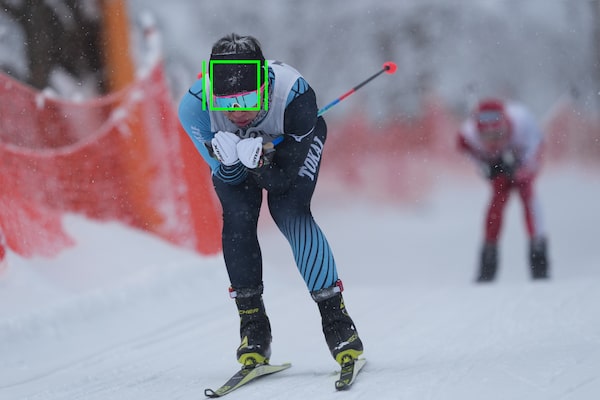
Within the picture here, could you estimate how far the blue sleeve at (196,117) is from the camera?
368cm

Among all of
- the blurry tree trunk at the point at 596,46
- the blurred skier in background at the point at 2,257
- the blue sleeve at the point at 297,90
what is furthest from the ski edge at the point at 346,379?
the blurry tree trunk at the point at 596,46

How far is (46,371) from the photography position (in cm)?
435

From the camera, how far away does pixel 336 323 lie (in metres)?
3.68

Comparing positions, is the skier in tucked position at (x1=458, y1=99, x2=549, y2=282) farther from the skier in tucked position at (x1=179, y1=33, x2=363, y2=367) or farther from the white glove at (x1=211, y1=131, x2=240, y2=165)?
the white glove at (x1=211, y1=131, x2=240, y2=165)

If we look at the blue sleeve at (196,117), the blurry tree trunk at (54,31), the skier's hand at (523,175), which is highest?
the blurry tree trunk at (54,31)

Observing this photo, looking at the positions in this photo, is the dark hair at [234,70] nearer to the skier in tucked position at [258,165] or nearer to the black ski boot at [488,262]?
the skier in tucked position at [258,165]

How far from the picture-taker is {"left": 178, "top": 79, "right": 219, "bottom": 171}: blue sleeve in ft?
12.1

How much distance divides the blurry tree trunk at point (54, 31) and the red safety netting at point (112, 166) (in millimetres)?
1794

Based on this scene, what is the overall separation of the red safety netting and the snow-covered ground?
0.21 meters

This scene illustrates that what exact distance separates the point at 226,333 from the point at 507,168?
3599mm

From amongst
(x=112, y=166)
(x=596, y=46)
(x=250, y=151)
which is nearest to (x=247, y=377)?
(x=250, y=151)

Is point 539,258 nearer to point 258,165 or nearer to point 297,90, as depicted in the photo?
point 297,90

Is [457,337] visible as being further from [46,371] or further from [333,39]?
[333,39]

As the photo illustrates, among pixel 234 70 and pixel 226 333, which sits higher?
pixel 234 70
